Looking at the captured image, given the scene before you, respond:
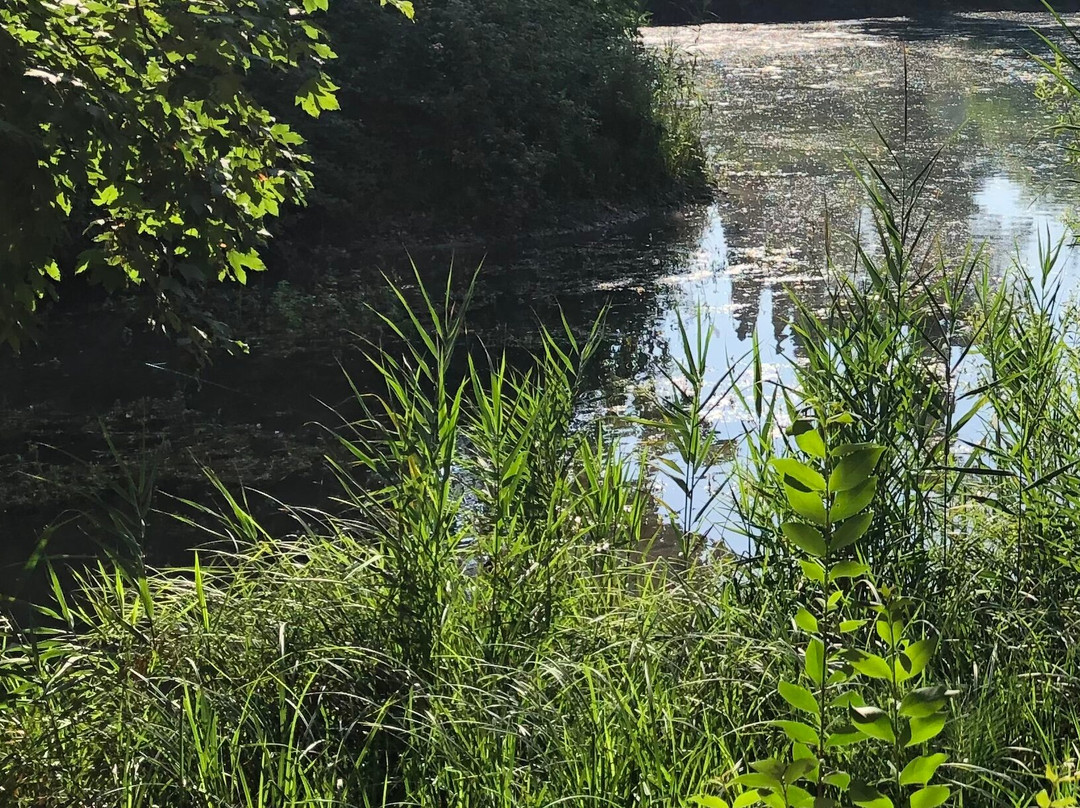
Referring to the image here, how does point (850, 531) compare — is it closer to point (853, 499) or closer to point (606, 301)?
point (853, 499)

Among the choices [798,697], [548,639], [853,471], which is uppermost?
[853,471]

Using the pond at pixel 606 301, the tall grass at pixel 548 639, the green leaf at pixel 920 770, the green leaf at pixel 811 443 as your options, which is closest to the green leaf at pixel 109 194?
the pond at pixel 606 301

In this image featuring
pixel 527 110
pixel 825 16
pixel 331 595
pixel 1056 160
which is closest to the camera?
pixel 331 595

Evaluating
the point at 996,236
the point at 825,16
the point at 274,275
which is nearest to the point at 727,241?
the point at 996,236

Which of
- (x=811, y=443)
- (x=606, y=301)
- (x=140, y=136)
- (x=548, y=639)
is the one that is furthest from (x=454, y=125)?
(x=811, y=443)

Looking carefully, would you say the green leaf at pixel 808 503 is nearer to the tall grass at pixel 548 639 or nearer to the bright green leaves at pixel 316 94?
the tall grass at pixel 548 639

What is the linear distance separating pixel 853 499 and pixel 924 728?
24cm

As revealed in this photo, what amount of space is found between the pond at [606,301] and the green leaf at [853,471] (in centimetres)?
191

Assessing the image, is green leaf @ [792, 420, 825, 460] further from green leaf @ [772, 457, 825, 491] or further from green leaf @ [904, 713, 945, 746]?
green leaf @ [904, 713, 945, 746]

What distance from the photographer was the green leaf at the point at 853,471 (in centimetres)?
116

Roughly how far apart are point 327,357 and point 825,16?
28.3m

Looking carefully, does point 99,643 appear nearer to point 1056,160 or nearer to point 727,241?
point 727,241

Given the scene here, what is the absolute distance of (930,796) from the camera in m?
1.14

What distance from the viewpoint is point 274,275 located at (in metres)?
9.56
